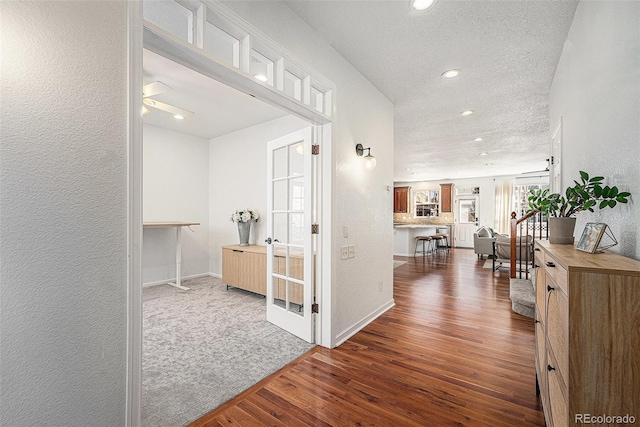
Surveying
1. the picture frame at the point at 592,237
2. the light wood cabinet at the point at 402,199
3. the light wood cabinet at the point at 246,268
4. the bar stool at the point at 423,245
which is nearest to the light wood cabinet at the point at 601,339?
the picture frame at the point at 592,237

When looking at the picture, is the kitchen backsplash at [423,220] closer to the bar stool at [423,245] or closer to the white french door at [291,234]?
the bar stool at [423,245]

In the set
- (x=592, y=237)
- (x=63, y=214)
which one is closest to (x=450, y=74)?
(x=592, y=237)

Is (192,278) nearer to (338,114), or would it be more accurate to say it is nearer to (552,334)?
(338,114)

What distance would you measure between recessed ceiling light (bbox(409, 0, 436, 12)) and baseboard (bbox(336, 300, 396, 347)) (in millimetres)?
2782

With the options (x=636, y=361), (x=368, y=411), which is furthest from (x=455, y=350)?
(x=636, y=361)

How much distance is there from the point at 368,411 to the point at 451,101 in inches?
146

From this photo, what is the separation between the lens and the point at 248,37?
5.94 feet

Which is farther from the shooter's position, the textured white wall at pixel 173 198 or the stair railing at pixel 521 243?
the textured white wall at pixel 173 198

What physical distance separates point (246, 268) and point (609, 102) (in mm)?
4122

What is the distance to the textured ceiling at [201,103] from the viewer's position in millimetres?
3129

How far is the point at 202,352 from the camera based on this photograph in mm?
2549

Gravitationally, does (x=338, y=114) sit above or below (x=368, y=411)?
above

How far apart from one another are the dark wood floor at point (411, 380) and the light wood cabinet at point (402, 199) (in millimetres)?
8413

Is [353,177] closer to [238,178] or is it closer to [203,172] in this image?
[238,178]
